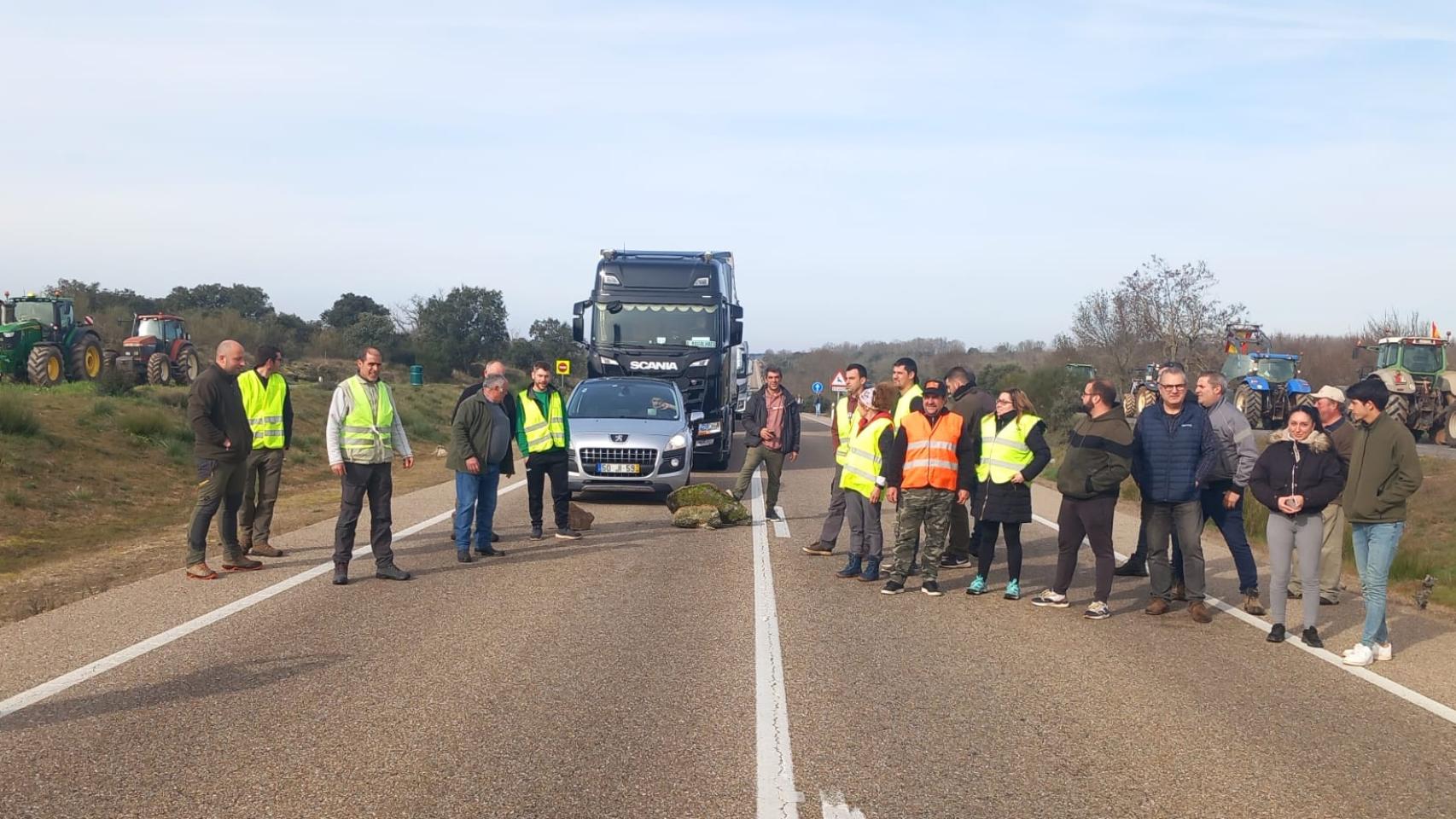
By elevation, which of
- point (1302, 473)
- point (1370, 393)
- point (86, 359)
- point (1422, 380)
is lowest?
point (1422, 380)

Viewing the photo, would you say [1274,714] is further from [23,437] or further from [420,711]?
[23,437]

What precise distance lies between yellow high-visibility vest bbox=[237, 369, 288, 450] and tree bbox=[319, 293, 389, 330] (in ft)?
235

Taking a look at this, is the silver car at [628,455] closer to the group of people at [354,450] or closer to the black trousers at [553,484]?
the black trousers at [553,484]

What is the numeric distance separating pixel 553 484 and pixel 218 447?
150 inches

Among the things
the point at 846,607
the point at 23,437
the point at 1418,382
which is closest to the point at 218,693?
the point at 846,607

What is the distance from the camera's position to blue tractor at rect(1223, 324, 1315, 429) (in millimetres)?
32906

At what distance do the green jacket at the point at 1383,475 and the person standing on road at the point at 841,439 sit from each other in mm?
4451

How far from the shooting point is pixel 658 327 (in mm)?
22047

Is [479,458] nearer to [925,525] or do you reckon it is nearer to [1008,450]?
[925,525]

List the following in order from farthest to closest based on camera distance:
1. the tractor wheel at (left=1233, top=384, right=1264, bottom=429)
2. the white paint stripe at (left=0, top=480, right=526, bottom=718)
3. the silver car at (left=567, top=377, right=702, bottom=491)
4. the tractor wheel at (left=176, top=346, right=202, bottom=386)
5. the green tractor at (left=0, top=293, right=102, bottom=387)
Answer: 1. the tractor wheel at (left=176, top=346, right=202, bottom=386)
2. the tractor wheel at (left=1233, top=384, right=1264, bottom=429)
3. the green tractor at (left=0, top=293, right=102, bottom=387)
4. the silver car at (left=567, top=377, right=702, bottom=491)
5. the white paint stripe at (left=0, top=480, right=526, bottom=718)

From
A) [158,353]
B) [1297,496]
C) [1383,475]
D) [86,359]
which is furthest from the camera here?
[158,353]

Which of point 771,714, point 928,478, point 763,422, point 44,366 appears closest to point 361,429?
point 928,478

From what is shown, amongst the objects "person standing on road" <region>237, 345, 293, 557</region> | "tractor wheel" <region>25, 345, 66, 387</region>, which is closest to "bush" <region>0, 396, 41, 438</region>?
"person standing on road" <region>237, 345, 293, 557</region>

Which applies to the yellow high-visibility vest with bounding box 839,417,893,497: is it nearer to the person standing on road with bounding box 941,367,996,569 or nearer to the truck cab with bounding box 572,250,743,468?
the person standing on road with bounding box 941,367,996,569
